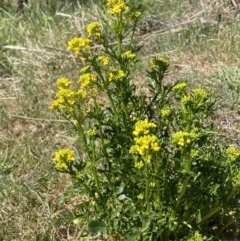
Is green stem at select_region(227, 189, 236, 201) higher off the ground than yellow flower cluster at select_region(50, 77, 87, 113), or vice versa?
yellow flower cluster at select_region(50, 77, 87, 113)

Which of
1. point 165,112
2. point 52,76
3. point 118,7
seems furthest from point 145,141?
point 52,76

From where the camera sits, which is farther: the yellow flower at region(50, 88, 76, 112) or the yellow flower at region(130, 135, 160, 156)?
the yellow flower at region(50, 88, 76, 112)

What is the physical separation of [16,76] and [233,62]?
57.3 inches

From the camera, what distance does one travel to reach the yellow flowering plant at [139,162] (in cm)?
197

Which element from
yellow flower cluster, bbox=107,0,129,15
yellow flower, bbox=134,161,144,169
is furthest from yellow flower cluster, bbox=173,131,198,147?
yellow flower cluster, bbox=107,0,129,15

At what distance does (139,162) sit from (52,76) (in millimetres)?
2068

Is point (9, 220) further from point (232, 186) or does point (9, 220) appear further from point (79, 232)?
point (232, 186)

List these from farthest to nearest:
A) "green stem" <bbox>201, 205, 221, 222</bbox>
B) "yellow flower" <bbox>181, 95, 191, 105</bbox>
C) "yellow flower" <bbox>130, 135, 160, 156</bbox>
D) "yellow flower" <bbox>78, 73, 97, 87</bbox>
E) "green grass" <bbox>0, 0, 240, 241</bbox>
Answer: "green grass" <bbox>0, 0, 240, 241</bbox> < "green stem" <bbox>201, 205, 221, 222</bbox> < "yellow flower" <bbox>78, 73, 97, 87</bbox> < "yellow flower" <bbox>181, 95, 191, 105</bbox> < "yellow flower" <bbox>130, 135, 160, 156</bbox>

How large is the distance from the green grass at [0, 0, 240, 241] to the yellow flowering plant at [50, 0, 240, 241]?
0.35m

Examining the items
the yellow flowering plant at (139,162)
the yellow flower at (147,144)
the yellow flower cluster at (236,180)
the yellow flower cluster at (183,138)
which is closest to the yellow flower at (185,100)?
the yellow flowering plant at (139,162)

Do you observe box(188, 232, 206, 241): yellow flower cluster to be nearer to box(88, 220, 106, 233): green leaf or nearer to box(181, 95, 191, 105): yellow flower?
box(88, 220, 106, 233): green leaf

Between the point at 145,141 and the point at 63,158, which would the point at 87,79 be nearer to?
the point at 63,158

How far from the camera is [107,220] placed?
2164 mm

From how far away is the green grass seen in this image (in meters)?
2.77
